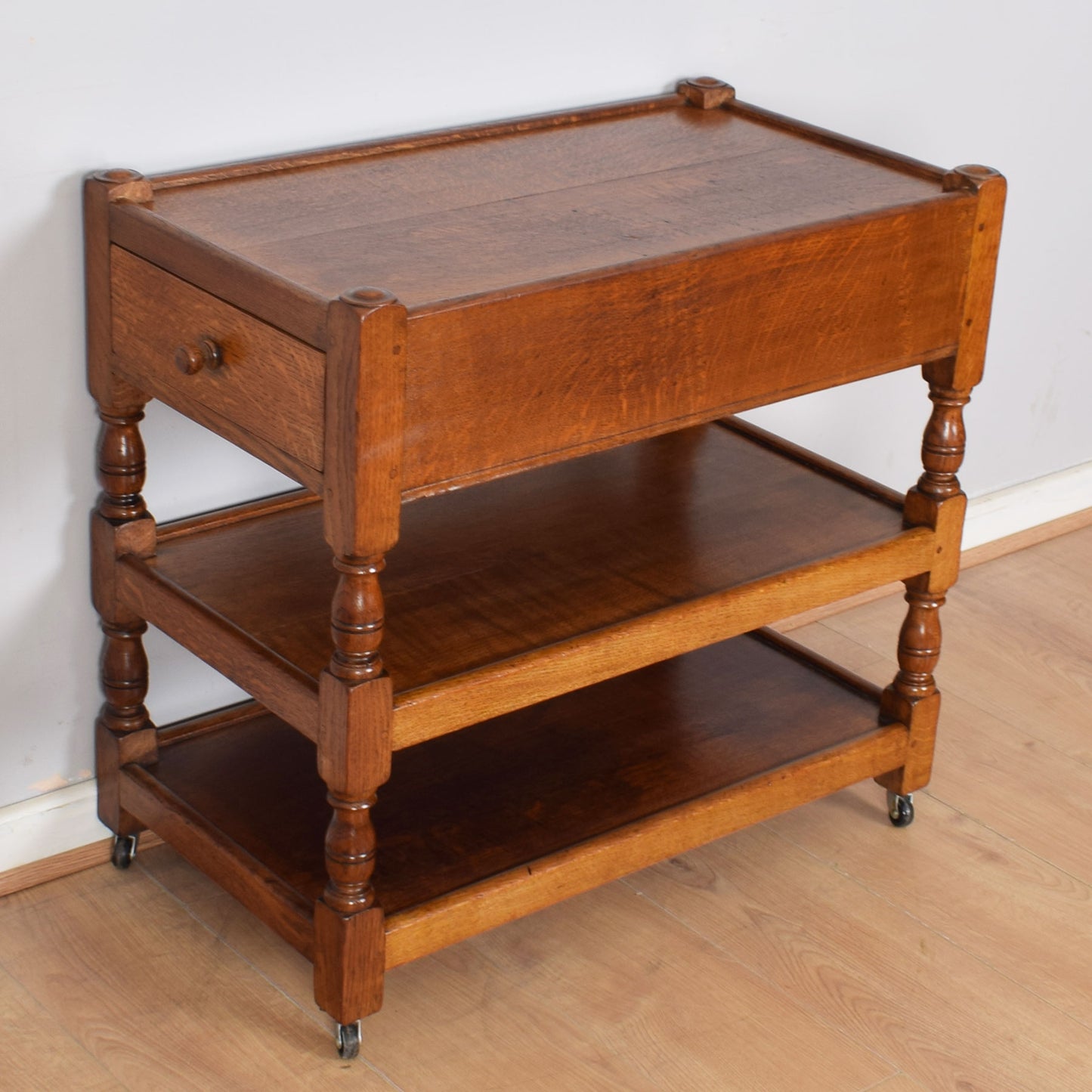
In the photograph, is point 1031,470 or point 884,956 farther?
point 1031,470

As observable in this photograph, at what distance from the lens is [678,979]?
1973 mm

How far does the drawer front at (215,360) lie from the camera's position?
1.55 m

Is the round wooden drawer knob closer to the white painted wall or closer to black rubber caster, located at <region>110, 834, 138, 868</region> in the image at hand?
the white painted wall

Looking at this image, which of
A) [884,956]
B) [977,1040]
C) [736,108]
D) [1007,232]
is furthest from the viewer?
[1007,232]

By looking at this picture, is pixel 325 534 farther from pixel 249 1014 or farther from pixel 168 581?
pixel 249 1014

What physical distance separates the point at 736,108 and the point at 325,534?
3.14 ft

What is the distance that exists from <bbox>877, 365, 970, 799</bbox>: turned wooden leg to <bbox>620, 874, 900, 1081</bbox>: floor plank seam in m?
0.38

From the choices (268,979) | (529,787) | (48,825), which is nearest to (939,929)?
(529,787)

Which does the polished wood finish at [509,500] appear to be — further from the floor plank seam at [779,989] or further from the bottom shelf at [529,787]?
the floor plank seam at [779,989]

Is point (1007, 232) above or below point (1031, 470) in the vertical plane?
above

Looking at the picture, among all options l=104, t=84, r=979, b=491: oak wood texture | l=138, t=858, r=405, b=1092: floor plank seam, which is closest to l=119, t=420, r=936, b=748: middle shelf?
l=104, t=84, r=979, b=491: oak wood texture

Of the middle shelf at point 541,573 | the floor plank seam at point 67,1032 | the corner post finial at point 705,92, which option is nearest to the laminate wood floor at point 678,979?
the floor plank seam at point 67,1032

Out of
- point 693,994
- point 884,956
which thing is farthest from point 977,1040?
point 693,994

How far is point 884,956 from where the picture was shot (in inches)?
79.8
